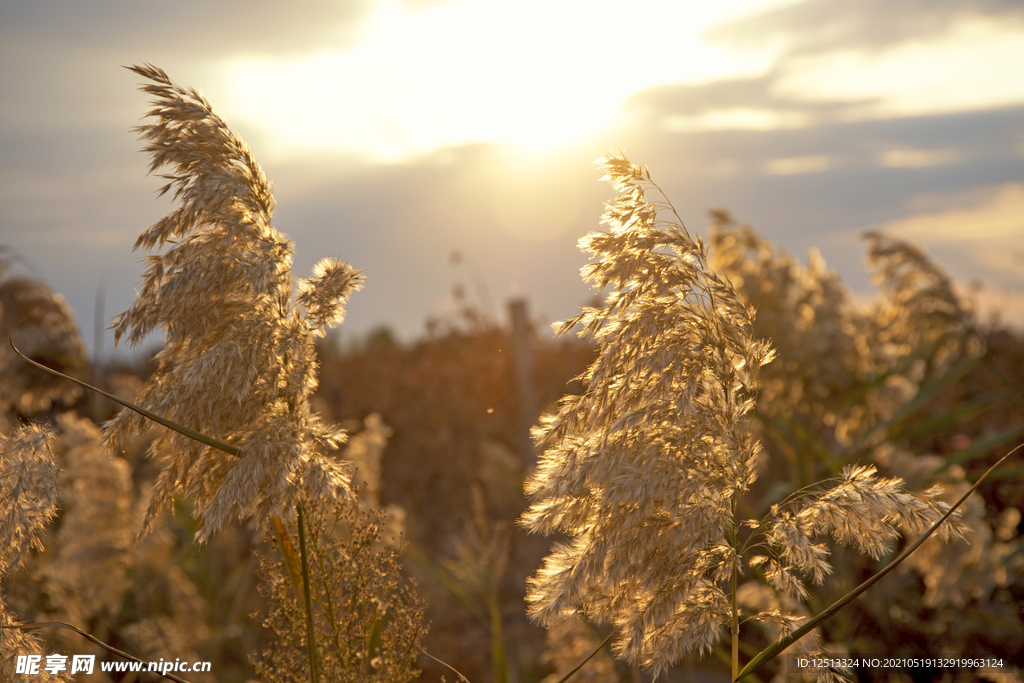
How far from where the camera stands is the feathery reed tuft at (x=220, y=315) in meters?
1.55

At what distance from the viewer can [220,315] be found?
166 cm

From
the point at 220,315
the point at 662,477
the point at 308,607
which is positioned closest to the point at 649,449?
the point at 662,477

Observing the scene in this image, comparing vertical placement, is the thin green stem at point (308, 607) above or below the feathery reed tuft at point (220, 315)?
below

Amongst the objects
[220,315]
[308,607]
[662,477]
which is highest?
[220,315]

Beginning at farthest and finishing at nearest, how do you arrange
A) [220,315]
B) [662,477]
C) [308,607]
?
[220,315] < [308,607] < [662,477]

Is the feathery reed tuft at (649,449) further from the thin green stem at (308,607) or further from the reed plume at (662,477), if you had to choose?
the thin green stem at (308,607)

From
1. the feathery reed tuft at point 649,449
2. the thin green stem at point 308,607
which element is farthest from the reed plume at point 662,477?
the thin green stem at point 308,607

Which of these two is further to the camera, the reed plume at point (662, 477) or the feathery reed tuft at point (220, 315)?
the feathery reed tuft at point (220, 315)

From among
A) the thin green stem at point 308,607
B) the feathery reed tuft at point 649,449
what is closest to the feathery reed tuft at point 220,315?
the thin green stem at point 308,607

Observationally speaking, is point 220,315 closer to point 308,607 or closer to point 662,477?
point 308,607

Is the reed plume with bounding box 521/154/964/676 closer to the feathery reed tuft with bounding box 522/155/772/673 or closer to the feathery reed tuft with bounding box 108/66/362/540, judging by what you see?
the feathery reed tuft with bounding box 522/155/772/673

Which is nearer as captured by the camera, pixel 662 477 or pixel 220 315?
pixel 662 477

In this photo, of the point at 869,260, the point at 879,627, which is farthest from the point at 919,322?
the point at 879,627

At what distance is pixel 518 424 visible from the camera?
9.44 metres
